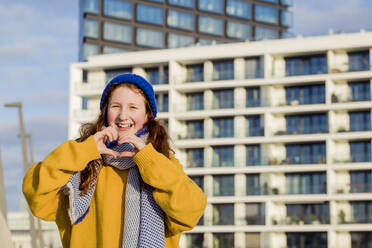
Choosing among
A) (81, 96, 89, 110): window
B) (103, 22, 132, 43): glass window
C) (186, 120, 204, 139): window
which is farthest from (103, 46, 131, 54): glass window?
(186, 120, 204, 139): window

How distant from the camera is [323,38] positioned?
6244 cm

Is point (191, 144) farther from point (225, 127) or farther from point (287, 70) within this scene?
point (287, 70)

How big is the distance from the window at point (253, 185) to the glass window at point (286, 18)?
32044 millimetres

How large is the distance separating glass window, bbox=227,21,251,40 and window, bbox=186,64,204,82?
2089cm

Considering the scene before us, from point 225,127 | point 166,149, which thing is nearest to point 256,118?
point 225,127

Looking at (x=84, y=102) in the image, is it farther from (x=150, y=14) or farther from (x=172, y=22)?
(x=172, y=22)

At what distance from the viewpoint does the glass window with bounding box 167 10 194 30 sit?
84250 millimetres

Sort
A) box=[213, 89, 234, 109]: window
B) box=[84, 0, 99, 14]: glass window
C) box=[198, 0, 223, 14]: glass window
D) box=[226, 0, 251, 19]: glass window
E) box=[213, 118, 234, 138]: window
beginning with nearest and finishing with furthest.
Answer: box=[213, 118, 234, 138]: window → box=[213, 89, 234, 109]: window → box=[84, 0, 99, 14]: glass window → box=[198, 0, 223, 14]: glass window → box=[226, 0, 251, 19]: glass window

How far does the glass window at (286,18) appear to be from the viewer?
3541 inches

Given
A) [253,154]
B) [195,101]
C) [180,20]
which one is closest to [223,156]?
[253,154]

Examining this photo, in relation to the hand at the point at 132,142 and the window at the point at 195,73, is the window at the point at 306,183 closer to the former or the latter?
the window at the point at 195,73

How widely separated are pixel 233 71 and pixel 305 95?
6.61 meters

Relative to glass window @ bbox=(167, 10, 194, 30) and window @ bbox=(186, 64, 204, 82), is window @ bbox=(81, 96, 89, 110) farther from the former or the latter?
glass window @ bbox=(167, 10, 194, 30)

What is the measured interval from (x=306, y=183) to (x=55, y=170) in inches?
2339
